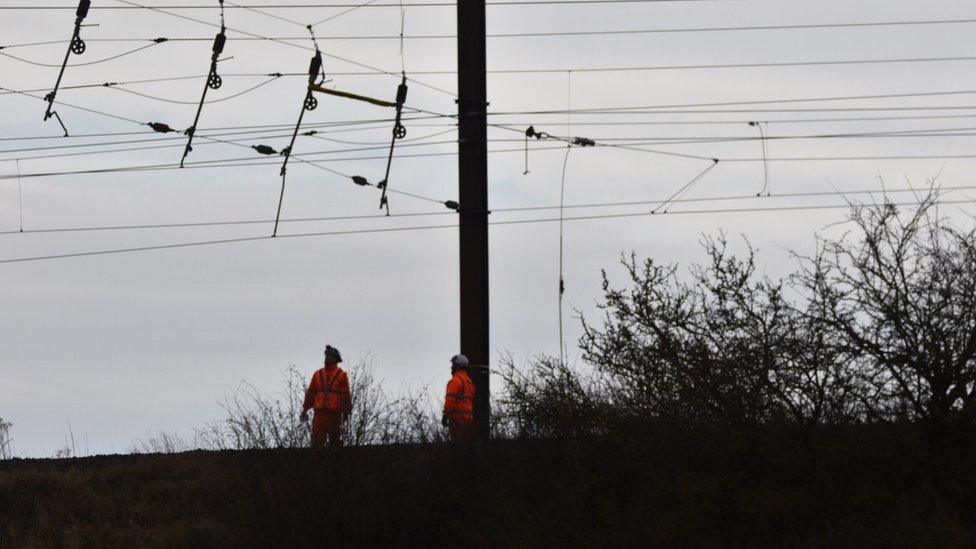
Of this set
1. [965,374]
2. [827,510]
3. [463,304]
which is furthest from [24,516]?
[965,374]

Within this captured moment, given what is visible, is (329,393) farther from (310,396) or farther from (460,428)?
(460,428)

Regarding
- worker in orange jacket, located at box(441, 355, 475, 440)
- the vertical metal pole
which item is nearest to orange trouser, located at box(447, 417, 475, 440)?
worker in orange jacket, located at box(441, 355, 475, 440)

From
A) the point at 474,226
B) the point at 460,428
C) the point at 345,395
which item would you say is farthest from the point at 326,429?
the point at 474,226

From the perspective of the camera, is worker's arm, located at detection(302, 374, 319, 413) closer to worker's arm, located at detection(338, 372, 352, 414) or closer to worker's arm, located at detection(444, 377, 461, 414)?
worker's arm, located at detection(338, 372, 352, 414)

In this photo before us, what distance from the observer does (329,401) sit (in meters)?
→ 18.6

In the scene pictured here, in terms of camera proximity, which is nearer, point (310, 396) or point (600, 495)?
point (600, 495)

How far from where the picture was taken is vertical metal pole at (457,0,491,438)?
755 inches

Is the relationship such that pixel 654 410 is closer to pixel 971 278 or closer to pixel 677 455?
pixel 677 455

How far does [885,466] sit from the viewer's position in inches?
635

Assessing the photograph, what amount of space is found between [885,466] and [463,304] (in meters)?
5.38

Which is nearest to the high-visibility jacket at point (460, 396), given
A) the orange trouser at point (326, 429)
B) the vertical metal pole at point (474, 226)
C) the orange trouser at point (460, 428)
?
the vertical metal pole at point (474, 226)

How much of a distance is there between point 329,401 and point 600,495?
12.0 feet

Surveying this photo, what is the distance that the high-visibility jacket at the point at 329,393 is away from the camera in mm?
18375

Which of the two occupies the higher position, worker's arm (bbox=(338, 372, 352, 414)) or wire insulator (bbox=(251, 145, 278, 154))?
wire insulator (bbox=(251, 145, 278, 154))
